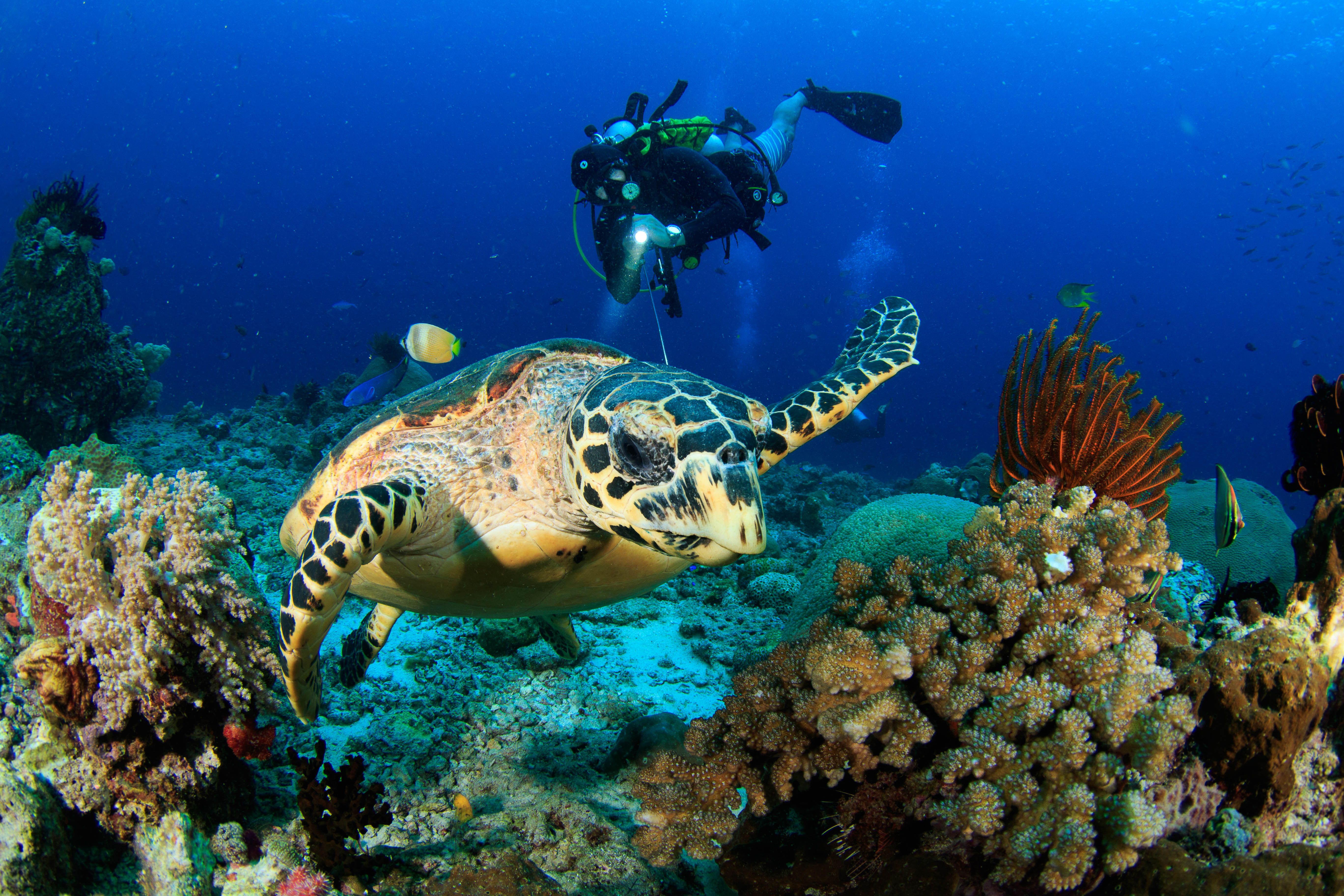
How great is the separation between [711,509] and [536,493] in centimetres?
104

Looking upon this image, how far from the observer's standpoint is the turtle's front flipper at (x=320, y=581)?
1.84 metres

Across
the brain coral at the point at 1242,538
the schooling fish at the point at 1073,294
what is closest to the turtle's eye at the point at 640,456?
the brain coral at the point at 1242,538

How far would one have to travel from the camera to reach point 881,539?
8.75 feet

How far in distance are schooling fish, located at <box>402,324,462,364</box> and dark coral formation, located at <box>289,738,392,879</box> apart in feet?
15.6

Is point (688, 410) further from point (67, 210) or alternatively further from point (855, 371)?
point (67, 210)

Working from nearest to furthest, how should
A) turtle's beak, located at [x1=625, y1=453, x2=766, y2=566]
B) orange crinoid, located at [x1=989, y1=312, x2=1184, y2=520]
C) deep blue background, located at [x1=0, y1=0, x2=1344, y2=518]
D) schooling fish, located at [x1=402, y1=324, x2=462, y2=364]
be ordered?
turtle's beak, located at [x1=625, y1=453, x2=766, y2=566], orange crinoid, located at [x1=989, y1=312, x2=1184, y2=520], schooling fish, located at [x1=402, y1=324, x2=462, y2=364], deep blue background, located at [x1=0, y1=0, x2=1344, y2=518]

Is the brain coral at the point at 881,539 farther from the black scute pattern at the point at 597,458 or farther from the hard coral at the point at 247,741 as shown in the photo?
the hard coral at the point at 247,741

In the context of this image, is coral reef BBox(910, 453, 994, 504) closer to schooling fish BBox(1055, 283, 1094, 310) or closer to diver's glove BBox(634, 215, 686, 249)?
schooling fish BBox(1055, 283, 1094, 310)

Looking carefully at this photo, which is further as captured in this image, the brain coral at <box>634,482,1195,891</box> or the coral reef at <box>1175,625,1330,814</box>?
the coral reef at <box>1175,625,1330,814</box>

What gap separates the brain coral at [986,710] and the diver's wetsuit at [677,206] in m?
5.78

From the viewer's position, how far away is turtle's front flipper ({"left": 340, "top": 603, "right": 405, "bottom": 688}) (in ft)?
9.83

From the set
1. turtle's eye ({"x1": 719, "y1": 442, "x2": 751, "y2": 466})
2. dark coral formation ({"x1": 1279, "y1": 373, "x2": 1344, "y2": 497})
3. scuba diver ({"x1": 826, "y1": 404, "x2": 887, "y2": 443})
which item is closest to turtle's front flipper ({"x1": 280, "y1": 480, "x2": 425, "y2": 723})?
turtle's eye ({"x1": 719, "y1": 442, "x2": 751, "y2": 466})

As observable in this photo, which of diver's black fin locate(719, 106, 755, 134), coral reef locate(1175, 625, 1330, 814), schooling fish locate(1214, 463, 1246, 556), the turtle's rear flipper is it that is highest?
diver's black fin locate(719, 106, 755, 134)

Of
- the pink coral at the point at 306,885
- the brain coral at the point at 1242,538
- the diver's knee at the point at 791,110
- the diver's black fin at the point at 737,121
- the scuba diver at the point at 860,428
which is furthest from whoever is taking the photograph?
the scuba diver at the point at 860,428
